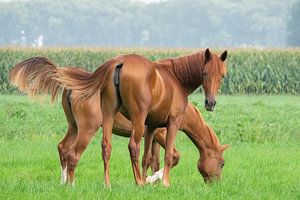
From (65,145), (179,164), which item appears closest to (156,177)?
(65,145)

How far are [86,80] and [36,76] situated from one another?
194 centimetres

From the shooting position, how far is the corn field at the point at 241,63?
4025cm

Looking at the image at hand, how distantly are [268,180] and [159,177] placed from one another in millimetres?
1667

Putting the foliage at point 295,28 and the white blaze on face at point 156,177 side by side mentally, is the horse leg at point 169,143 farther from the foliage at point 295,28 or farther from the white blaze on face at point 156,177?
the foliage at point 295,28

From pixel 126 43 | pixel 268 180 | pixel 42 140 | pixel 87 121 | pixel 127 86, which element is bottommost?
pixel 126 43

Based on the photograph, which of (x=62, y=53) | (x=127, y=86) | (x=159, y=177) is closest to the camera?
(x=127, y=86)

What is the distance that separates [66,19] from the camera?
117125mm

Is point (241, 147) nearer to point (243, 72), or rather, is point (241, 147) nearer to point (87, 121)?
point (87, 121)

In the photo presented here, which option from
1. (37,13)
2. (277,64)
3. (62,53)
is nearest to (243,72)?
(277,64)

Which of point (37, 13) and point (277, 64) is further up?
point (277, 64)

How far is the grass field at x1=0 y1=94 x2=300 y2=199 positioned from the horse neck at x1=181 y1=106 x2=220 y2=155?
1.74 feet

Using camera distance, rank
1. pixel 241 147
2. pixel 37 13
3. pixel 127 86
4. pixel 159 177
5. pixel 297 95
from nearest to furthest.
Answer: pixel 127 86 < pixel 159 177 < pixel 241 147 < pixel 297 95 < pixel 37 13

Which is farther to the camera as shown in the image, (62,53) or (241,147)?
(62,53)

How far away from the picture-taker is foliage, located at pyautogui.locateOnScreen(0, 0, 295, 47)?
11331 centimetres
